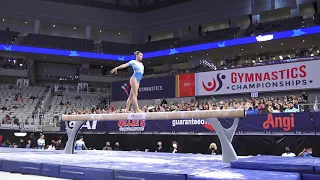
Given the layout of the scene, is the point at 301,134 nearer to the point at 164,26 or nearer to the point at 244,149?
the point at 244,149

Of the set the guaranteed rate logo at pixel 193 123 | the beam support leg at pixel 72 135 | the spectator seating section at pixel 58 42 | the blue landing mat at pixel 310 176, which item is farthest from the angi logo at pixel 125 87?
the blue landing mat at pixel 310 176

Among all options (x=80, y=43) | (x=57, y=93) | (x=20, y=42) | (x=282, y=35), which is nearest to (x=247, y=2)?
(x=282, y=35)

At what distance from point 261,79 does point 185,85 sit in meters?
5.39

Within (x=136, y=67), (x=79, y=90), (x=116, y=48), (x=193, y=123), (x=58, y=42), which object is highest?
(x=58, y=42)

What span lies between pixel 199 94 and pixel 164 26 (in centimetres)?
1631

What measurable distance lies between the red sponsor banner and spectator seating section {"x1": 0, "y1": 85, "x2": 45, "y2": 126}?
33.4 feet

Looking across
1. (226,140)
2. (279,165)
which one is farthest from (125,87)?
(279,165)

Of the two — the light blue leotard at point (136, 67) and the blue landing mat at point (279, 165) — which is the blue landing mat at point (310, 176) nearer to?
the blue landing mat at point (279, 165)

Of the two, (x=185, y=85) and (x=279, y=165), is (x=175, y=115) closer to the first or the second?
(x=279, y=165)

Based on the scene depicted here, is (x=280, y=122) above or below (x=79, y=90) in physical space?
below

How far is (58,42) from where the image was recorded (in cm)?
3191

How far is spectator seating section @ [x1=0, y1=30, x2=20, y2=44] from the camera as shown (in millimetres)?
30047

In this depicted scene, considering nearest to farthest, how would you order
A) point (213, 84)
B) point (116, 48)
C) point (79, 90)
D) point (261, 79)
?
point (261, 79) < point (213, 84) < point (79, 90) < point (116, 48)

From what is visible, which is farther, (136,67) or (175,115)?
(136,67)
